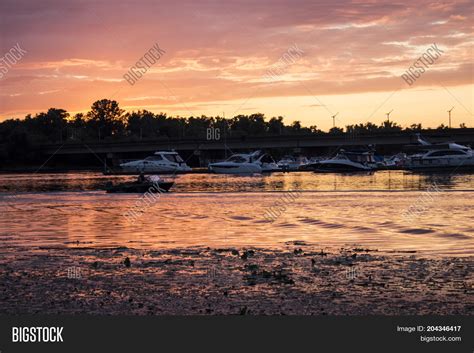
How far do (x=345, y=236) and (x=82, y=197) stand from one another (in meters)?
36.8

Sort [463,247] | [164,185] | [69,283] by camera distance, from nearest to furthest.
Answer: [69,283] < [463,247] < [164,185]

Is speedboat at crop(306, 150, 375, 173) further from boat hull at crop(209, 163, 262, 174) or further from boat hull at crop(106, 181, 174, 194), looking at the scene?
boat hull at crop(106, 181, 174, 194)

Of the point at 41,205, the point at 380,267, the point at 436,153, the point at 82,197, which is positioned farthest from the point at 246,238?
the point at 436,153

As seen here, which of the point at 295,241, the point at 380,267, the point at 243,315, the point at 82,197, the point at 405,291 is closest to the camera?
the point at 243,315

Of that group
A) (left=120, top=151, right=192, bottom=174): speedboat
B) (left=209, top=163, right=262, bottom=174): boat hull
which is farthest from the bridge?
(left=209, top=163, right=262, bottom=174): boat hull

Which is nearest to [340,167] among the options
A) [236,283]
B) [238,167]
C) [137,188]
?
[238,167]

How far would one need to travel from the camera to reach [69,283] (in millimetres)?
20375

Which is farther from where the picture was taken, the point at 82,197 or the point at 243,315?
the point at 82,197

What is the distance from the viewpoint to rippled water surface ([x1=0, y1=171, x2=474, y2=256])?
99.2ft

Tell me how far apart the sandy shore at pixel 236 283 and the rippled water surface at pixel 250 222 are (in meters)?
3.58

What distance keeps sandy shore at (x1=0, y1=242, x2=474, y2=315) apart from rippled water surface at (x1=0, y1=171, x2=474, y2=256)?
141 inches

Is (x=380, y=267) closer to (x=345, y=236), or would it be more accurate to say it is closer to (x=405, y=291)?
(x=405, y=291)

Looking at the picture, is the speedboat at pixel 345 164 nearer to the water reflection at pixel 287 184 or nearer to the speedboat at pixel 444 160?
the speedboat at pixel 444 160

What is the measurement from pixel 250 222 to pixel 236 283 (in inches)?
751
